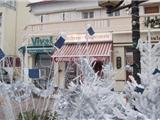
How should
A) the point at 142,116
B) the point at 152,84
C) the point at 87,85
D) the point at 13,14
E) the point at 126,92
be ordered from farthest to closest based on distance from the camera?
the point at 13,14 → the point at 87,85 → the point at 126,92 → the point at 152,84 → the point at 142,116

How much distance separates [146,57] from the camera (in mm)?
3250

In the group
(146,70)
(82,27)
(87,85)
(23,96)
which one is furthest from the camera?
(82,27)

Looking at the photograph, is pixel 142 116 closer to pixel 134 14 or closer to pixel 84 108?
pixel 84 108

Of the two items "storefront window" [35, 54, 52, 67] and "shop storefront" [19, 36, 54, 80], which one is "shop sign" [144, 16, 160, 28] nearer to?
"shop storefront" [19, 36, 54, 80]

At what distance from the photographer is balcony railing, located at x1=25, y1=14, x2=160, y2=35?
20.3 meters

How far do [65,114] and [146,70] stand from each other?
1.15 meters

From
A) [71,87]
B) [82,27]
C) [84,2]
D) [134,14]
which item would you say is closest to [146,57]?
[71,87]

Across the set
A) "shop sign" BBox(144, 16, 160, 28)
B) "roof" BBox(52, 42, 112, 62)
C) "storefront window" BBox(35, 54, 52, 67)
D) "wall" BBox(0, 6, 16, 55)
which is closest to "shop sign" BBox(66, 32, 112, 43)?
"roof" BBox(52, 42, 112, 62)

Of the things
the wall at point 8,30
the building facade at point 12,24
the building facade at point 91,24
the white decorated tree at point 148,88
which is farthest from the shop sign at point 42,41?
the white decorated tree at point 148,88

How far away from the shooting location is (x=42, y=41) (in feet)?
74.9

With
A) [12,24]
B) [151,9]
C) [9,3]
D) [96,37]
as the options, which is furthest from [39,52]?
[9,3]

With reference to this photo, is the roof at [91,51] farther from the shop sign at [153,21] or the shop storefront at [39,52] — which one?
the shop sign at [153,21]

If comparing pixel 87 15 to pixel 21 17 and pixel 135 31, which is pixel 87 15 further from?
pixel 135 31

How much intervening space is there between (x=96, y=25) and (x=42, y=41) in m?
3.60
